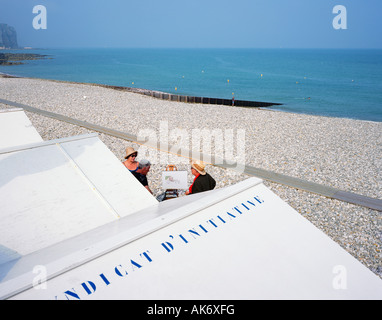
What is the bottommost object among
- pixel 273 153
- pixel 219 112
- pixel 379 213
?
pixel 379 213

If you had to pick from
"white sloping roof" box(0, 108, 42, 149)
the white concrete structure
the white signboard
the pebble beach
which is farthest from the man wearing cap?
"white sloping roof" box(0, 108, 42, 149)

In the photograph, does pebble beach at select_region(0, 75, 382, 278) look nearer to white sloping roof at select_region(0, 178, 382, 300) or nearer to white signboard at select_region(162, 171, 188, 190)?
white signboard at select_region(162, 171, 188, 190)

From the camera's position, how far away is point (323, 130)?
15773mm

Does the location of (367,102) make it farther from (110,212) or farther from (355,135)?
(110,212)

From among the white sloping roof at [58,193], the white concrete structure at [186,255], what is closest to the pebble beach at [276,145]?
the white sloping roof at [58,193]

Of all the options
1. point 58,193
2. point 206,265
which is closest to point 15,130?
point 58,193

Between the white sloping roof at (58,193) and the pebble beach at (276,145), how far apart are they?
10.4 feet

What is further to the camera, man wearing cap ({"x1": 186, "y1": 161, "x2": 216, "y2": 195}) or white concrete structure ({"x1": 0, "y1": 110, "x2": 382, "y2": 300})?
man wearing cap ({"x1": 186, "y1": 161, "x2": 216, "y2": 195})

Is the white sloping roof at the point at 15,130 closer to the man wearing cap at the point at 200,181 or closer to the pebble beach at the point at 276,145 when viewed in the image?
the pebble beach at the point at 276,145

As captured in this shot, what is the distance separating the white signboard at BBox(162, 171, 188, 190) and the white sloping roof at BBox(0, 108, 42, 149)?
188 inches

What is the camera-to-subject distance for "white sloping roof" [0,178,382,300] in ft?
6.05

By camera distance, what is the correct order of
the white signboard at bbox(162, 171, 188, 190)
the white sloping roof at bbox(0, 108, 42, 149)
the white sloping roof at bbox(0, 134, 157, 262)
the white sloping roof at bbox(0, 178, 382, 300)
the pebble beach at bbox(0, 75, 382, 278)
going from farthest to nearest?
the white sloping roof at bbox(0, 108, 42, 149)
the pebble beach at bbox(0, 75, 382, 278)
the white signboard at bbox(162, 171, 188, 190)
the white sloping roof at bbox(0, 134, 157, 262)
the white sloping roof at bbox(0, 178, 382, 300)
